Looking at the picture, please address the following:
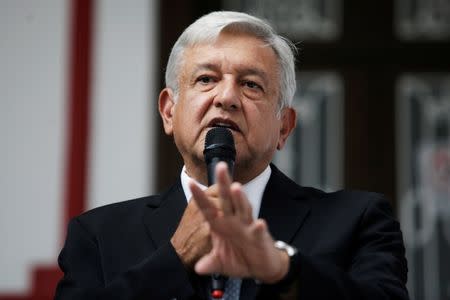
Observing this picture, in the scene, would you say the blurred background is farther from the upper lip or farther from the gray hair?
the upper lip

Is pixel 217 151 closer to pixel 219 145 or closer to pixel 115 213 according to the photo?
pixel 219 145

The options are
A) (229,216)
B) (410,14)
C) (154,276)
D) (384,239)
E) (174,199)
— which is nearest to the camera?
(229,216)

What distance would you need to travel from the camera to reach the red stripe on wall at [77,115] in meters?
4.19

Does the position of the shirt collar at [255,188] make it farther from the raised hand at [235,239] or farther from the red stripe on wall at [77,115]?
the red stripe on wall at [77,115]

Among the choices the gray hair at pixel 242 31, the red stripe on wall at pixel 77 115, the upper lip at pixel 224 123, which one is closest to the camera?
the upper lip at pixel 224 123

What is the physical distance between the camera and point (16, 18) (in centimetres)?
433

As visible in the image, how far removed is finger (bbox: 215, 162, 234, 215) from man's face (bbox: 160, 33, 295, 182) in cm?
43

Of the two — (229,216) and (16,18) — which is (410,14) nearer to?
(16,18)

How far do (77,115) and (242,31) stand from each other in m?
2.19

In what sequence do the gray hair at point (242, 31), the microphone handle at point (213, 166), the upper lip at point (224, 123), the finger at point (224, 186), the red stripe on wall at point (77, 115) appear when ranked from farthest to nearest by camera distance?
the red stripe on wall at point (77, 115) → the gray hair at point (242, 31) → the upper lip at point (224, 123) → the microphone handle at point (213, 166) → the finger at point (224, 186)

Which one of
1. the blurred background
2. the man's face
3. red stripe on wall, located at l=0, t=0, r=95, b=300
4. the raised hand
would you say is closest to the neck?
the man's face

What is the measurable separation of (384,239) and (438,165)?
2.48 meters

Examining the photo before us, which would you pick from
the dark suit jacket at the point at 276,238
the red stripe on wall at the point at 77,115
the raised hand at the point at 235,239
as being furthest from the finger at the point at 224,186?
the red stripe on wall at the point at 77,115

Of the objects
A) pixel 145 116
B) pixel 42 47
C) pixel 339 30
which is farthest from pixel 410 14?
pixel 42 47
